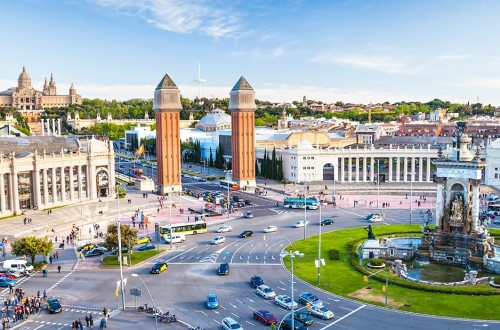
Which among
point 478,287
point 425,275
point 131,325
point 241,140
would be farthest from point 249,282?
point 241,140

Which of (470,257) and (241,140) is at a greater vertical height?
(241,140)

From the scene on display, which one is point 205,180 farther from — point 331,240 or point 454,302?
point 454,302

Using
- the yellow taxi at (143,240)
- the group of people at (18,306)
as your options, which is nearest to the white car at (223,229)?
the yellow taxi at (143,240)

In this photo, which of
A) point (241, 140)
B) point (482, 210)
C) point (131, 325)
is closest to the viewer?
point (131, 325)

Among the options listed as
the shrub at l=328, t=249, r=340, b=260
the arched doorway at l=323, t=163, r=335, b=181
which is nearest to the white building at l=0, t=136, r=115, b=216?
the arched doorway at l=323, t=163, r=335, b=181

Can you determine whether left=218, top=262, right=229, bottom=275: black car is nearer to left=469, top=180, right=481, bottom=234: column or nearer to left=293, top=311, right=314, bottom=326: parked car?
left=293, top=311, right=314, bottom=326: parked car

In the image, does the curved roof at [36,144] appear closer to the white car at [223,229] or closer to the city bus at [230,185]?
the city bus at [230,185]

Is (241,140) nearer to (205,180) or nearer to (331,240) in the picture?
(205,180)

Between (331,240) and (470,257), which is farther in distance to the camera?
(331,240)

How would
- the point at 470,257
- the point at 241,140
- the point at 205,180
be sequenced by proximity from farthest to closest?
the point at 205,180 → the point at 241,140 → the point at 470,257
